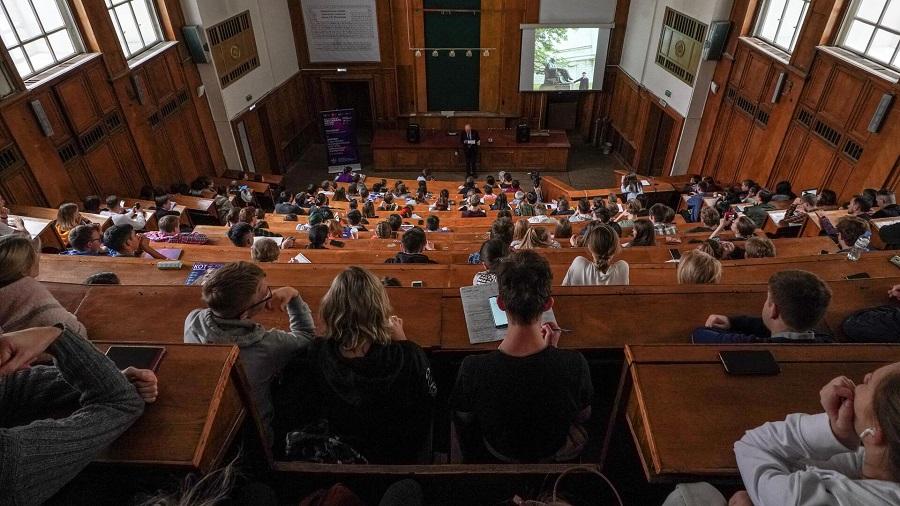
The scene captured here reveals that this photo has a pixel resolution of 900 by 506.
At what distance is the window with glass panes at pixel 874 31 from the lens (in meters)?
5.46

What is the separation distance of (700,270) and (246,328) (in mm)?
2248

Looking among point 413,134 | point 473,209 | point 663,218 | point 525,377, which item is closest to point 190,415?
point 525,377

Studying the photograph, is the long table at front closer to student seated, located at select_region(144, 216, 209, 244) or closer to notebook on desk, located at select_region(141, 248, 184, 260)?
student seated, located at select_region(144, 216, 209, 244)

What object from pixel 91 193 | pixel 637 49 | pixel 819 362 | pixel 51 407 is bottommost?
pixel 91 193

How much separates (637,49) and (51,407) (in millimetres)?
11561

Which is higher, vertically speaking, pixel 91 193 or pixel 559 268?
pixel 559 268

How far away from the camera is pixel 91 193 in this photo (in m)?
6.50

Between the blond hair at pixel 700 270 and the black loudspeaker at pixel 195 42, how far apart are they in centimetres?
829

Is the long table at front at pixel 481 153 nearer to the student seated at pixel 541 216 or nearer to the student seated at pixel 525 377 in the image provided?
the student seated at pixel 541 216

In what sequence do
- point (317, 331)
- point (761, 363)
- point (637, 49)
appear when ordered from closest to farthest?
point (761, 363) → point (317, 331) → point (637, 49)

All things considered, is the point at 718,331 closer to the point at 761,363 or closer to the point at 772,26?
the point at 761,363

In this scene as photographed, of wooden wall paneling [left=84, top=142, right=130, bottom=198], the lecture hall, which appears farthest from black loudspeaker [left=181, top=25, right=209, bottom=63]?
wooden wall paneling [left=84, top=142, right=130, bottom=198]

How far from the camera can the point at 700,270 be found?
105 inches

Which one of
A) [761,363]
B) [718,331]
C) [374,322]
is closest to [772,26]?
[718,331]
